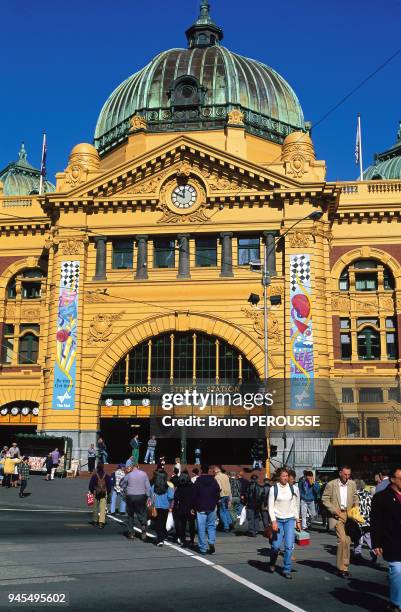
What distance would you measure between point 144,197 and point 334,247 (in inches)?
481

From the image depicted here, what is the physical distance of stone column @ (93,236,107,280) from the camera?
44219 millimetres

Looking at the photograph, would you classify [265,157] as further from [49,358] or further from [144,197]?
[49,358]

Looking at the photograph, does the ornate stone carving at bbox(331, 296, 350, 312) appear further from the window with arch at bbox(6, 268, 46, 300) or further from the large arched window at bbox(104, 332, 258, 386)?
the window with arch at bbox(6, 268, 46, 300)

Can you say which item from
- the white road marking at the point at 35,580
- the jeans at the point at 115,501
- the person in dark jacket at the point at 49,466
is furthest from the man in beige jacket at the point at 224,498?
the person in dark jacket at the point at 49,466

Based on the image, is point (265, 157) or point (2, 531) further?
point (265, 157)

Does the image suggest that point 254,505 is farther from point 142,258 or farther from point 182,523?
point 142,258

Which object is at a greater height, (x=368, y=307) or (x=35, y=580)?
(x=368, y=307)

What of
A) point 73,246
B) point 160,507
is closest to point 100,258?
point 73,246

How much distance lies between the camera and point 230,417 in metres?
40.8

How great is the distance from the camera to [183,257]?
4375cm

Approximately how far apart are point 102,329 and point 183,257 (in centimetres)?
632

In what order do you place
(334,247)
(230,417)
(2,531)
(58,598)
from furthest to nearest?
(334,247) → (230,417) → (2,531) → (58,598)

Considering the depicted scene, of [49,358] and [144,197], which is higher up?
[144,197]

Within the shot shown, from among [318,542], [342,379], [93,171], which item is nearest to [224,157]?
[93,171]
